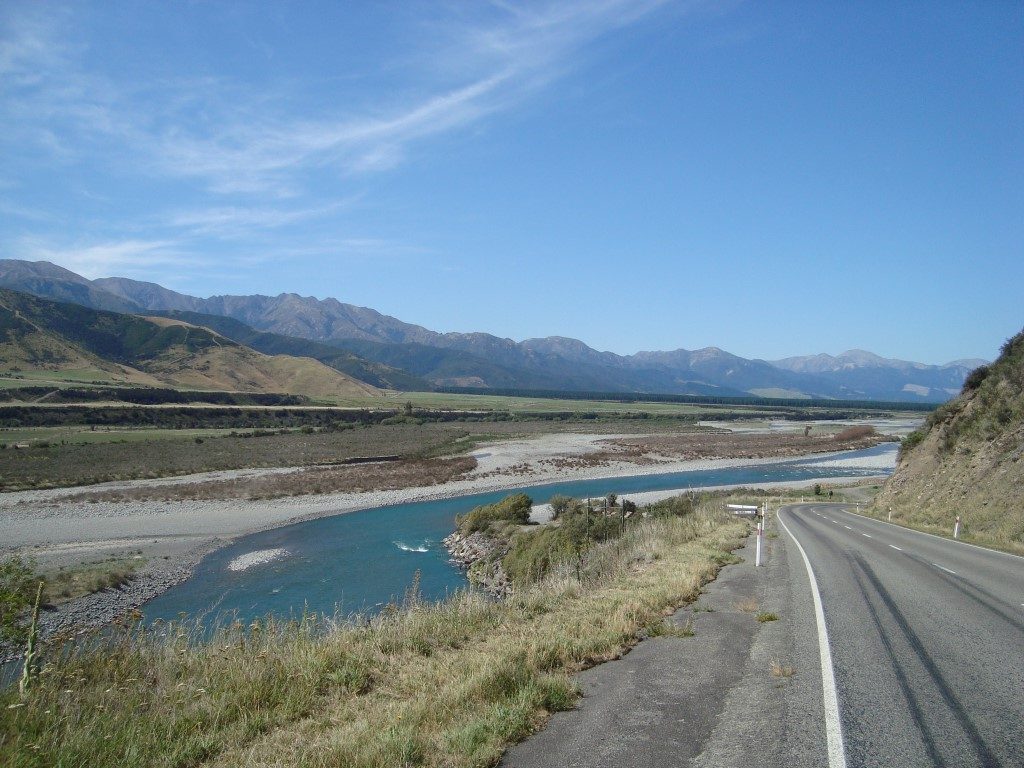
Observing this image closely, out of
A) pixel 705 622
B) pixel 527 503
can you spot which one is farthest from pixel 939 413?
pixel 705 622

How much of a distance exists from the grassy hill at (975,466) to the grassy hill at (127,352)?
135 m

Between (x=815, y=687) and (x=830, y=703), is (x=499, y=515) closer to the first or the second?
(x=815, y=687)

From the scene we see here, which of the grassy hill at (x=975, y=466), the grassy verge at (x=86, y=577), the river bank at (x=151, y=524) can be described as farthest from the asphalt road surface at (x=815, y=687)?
the grassy verge at (x=86, y=577)

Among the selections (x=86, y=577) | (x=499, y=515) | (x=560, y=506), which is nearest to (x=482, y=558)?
(x=499, y=515)

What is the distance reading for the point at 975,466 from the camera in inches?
902

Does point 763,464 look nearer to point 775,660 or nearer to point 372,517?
point 372,517

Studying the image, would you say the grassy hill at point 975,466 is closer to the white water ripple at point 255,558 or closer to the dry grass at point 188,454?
the white water ripple at point 255,558

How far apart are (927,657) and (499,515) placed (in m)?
28.5

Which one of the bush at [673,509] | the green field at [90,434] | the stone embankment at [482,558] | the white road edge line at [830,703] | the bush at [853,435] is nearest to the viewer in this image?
the white road edge line at [830,703]

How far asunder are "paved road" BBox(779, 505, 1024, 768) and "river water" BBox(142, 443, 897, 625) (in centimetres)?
836

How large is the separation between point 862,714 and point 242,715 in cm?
552

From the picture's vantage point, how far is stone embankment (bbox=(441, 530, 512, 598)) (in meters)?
24.6

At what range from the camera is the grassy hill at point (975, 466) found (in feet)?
61.7

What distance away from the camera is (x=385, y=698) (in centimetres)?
635
